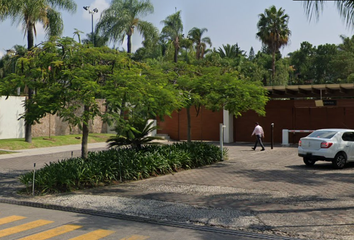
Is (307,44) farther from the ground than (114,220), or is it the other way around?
(307,44)

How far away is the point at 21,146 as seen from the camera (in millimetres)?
24828

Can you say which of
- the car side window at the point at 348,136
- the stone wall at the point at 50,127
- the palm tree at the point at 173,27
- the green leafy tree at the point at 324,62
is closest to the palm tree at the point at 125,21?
the palm tree at the point at 173,27

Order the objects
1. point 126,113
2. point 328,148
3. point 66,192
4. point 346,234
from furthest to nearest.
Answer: point 328,148, point 126,113, point 66,192, point 346,234

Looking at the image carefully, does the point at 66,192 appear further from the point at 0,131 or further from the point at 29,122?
the point at 0,131

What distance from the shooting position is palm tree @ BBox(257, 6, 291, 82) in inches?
1881

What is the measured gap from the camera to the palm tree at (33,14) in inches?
939

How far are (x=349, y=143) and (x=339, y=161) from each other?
924 millimetres

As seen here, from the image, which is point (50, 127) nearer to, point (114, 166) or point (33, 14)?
point (33, 14)

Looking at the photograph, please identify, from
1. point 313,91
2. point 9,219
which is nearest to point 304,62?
point 313,91

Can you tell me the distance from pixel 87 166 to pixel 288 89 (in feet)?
60.7

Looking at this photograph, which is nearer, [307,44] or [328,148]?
[328,148]

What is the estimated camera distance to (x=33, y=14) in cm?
2450

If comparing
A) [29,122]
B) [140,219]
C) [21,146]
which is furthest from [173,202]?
[21,146]

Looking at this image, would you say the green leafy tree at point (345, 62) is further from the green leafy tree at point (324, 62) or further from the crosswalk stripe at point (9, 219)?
the crosswalk stripe at point (9, 219)
